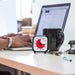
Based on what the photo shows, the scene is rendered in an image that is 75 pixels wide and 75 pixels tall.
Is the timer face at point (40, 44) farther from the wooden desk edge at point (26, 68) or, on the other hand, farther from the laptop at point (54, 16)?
the laptop at point (54, 16)

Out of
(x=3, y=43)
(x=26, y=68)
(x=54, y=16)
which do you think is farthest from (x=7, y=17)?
(x=26, y=68)

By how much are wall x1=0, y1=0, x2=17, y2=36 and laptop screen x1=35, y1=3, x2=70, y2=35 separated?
1224 mm

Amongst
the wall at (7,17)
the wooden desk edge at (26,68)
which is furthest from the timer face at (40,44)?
the wall at (7,17)

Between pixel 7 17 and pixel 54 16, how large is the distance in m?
1.44

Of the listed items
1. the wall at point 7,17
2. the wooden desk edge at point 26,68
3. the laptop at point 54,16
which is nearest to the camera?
the wooden desk edge at point 26,68

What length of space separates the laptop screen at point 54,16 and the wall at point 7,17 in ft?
4.02

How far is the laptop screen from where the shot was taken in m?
1.03

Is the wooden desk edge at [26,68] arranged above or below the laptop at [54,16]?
below

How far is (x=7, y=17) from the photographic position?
241 cm

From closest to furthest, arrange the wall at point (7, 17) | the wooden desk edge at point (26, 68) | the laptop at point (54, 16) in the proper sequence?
the wooden desk edge at point (26, 68), the laptop at point (54, 16), the wall at point (7, 17)

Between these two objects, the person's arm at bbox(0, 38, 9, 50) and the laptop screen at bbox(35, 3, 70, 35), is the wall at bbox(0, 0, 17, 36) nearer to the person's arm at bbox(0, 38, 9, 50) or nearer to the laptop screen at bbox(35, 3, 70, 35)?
the laptop screen at bbox(35, 3, 70, 35)

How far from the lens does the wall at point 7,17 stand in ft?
7.63

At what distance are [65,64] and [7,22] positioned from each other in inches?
75.9

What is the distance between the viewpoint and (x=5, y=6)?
2348 millimetres
